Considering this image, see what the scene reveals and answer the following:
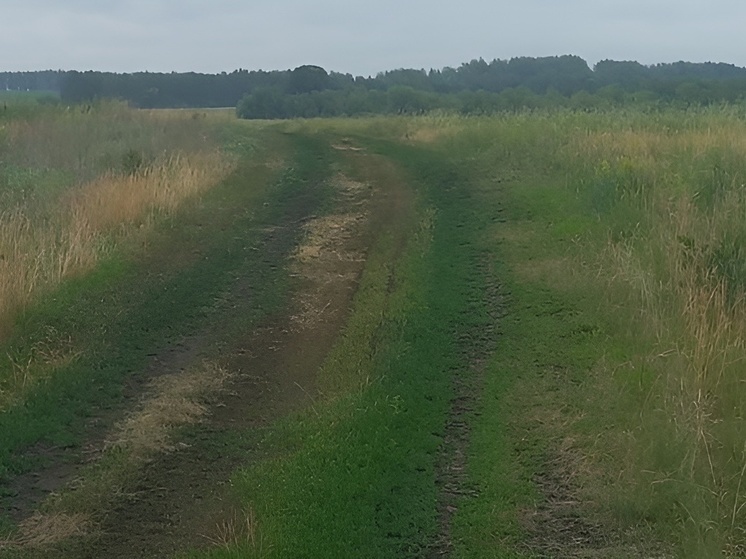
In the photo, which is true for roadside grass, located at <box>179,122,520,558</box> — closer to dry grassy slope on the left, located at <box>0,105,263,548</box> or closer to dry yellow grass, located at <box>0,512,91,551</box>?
dry yellow grass, located at <box>0,512,91,551</box>

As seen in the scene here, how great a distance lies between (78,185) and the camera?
14.7m

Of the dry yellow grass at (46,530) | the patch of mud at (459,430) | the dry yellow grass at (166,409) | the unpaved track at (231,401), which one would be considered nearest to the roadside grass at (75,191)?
the dry yellow grass at (166,409)

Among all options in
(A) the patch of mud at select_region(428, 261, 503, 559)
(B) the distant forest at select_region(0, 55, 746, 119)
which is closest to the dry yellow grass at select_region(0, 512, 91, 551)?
(A) the patch of mud at select_region(428, 261, 503, 559)

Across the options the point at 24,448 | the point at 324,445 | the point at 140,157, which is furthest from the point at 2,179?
the point at 324,445

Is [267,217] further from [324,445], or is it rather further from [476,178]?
[324,445]

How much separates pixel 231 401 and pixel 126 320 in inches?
→ 87.4

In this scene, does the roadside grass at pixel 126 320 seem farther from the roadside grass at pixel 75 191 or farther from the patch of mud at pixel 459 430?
the patch of mud at pixel 459 430

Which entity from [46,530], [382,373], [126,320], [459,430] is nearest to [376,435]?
[459,430]

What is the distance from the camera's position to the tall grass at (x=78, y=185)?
29.9 feet

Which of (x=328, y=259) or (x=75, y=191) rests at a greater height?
(x=75, y=191)

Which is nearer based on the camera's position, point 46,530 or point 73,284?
point 46,530

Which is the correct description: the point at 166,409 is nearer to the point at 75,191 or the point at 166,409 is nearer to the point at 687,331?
the point at 687,331

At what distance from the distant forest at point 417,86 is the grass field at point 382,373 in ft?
70.4

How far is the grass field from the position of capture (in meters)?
4.61
